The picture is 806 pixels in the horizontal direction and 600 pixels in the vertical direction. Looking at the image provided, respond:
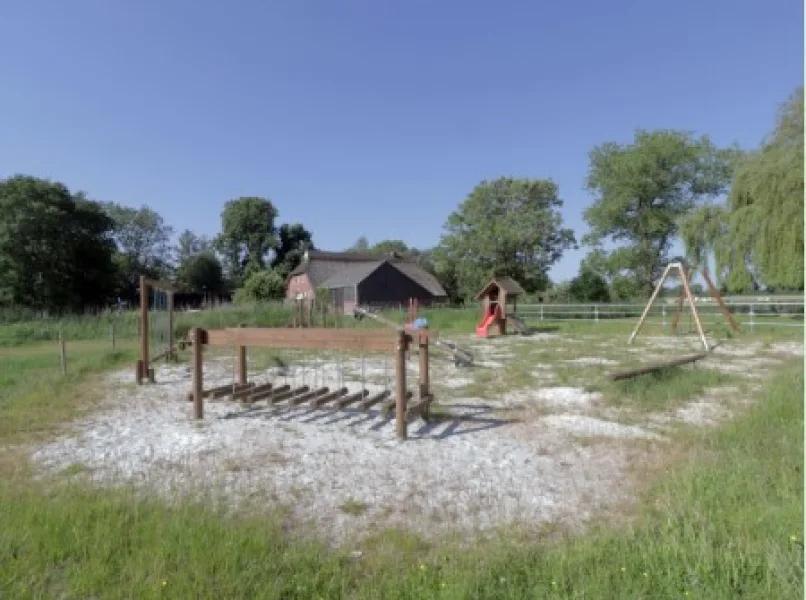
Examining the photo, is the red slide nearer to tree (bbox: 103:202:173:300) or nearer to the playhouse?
the playhouse

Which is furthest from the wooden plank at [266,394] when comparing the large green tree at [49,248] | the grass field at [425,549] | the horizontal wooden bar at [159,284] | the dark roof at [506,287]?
the large green tree at [49,248]

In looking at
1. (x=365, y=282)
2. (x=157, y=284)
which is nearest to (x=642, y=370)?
(x=157, y=284)

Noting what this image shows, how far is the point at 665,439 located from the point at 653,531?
2.42 meters

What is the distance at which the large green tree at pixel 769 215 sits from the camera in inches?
604

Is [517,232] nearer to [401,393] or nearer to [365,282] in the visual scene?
[365,282]

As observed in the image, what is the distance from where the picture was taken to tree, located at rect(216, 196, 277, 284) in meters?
62.3

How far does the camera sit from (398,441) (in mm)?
5281

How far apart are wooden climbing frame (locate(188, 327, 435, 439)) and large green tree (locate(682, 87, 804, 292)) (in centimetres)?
1459

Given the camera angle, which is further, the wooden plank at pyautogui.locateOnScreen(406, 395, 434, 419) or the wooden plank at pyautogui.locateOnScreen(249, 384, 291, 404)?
the wooden plank at pyautogui.locateOnScreen(249, 384, 291, 404)

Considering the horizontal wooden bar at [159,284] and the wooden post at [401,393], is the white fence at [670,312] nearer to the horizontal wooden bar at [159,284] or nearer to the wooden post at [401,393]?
the wooden post at [401,393]

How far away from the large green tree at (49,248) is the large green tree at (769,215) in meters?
40.4

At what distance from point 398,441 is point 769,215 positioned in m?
16.6

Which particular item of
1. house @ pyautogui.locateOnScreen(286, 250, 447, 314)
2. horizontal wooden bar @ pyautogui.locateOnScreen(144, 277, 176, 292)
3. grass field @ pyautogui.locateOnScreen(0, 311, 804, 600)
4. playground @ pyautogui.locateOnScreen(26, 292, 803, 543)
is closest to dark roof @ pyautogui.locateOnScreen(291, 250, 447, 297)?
house @ pyautogui.locateOnScreen(286, 250, 447, 314)

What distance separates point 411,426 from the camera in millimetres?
5926
